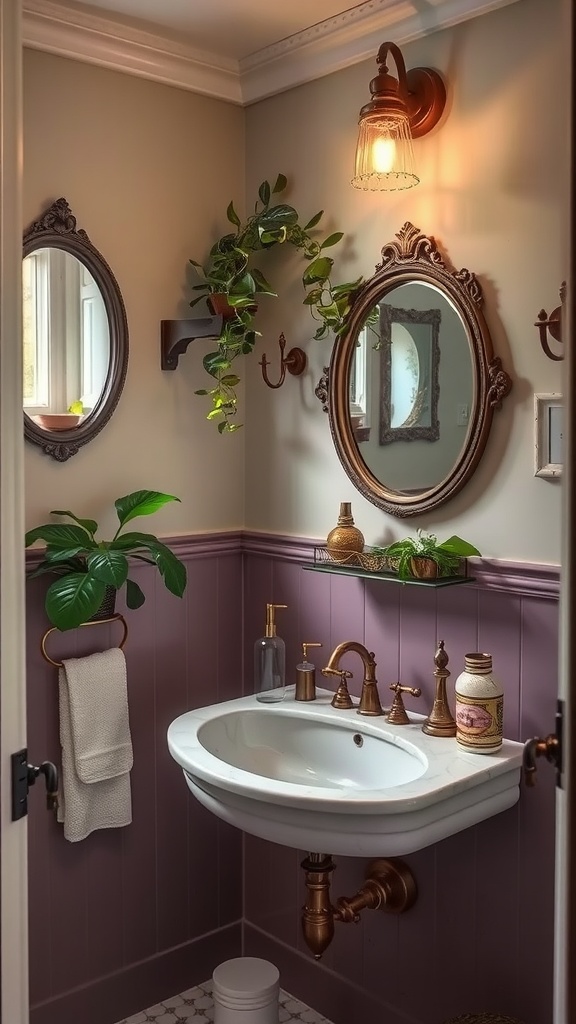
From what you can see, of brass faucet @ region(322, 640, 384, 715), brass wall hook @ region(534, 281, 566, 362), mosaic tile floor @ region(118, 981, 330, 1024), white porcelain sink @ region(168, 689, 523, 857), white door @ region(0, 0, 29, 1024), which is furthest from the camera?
mosaic tile floor @ region(118, 981, 330, 1024)

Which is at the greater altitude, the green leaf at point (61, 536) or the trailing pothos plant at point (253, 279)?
the trailing pothos plant at point (253, 279)

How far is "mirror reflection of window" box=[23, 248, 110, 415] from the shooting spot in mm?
2381

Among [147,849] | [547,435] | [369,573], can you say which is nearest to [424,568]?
[369,573]

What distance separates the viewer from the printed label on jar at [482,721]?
1.99 meters

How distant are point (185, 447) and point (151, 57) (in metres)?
0.97

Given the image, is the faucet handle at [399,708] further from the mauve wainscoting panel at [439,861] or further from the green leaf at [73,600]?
the green leaf at [73,600]

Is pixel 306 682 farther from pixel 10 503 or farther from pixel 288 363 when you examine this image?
pixel 10 503

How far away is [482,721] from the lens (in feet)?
6.53

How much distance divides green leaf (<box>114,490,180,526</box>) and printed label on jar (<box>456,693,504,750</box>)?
855mm

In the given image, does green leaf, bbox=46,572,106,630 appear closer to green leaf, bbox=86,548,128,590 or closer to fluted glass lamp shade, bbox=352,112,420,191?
green leaf, bbox=86,548,128,590

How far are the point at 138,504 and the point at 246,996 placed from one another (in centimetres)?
119

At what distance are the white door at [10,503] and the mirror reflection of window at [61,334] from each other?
0.99 meters

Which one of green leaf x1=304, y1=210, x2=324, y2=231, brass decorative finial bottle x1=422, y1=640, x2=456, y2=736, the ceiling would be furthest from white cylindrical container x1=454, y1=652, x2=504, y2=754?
the ceiling

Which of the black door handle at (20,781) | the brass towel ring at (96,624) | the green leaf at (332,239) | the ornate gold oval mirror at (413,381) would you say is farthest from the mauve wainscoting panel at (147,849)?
the black door handle at (20,781)
